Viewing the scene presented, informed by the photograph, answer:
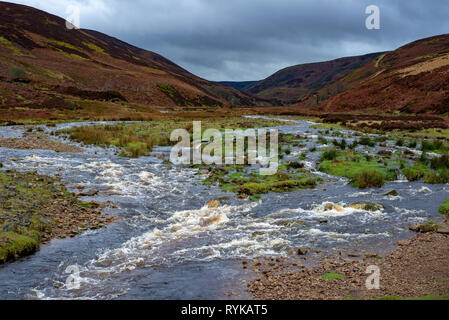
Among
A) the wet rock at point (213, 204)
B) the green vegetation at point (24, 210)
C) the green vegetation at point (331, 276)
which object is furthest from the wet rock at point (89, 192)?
the green vegetation at point (331, 276)

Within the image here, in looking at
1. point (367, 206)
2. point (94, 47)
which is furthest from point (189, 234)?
point (94, 47)

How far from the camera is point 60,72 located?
4274 inches

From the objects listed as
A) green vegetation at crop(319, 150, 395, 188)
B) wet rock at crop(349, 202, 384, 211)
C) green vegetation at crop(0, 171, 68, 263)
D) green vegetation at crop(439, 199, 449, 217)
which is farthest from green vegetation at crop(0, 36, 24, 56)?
green vegetation at crop(439, 199, 449, 217)

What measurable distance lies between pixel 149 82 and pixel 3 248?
127 m

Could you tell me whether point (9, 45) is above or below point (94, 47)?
below

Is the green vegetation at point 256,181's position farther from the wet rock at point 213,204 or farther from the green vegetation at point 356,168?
the green vegetation at point 356,168

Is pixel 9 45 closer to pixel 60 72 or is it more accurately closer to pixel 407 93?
pixel 60 72

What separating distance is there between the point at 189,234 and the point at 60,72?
4426 inches

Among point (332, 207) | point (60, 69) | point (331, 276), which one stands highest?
point (60, 69)

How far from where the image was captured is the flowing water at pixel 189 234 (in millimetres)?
9117

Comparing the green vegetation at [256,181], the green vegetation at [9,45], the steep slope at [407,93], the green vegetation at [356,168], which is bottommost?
the green vegetation at [256,181]

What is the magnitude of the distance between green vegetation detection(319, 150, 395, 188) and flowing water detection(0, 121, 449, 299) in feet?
2.47

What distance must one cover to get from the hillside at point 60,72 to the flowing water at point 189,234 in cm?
5583

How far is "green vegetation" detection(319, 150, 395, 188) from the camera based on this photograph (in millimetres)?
19703
